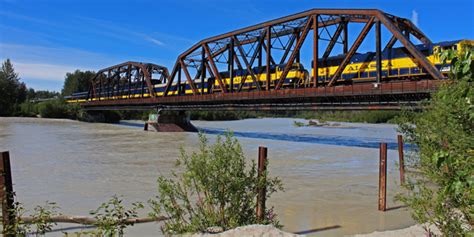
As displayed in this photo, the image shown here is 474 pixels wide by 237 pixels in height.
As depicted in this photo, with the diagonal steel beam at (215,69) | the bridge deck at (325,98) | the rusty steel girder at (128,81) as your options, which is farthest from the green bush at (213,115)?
the bridge deck at (325,98)

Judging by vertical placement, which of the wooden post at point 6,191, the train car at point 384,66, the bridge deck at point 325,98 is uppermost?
the train car at point 384,66

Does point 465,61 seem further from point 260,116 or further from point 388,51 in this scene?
point 260,116

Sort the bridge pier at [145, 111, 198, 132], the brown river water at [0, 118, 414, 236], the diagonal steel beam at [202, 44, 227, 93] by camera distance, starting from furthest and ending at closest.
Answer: the bridge pier at [145, 111, 198, 132]
the diagonal steel beam at [202, 44, 227, 93]
the brown river water at [0, 118, 414, 236]

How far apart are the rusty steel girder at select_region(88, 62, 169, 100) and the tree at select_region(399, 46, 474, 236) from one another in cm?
6992

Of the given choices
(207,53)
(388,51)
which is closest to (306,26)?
(388,51)

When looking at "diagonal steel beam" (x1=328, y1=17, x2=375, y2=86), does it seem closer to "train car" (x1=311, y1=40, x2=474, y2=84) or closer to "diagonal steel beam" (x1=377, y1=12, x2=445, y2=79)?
"train car" (x1=311, y1=40, x2=474, y2=84)

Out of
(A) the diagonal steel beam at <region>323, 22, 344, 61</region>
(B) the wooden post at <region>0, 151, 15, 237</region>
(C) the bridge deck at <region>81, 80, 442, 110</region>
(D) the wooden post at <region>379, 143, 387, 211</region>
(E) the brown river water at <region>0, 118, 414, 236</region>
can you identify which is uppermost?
(A) the diagonal steel beam at <region>323, 22, 344, 61</region>

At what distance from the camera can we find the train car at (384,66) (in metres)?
30.8

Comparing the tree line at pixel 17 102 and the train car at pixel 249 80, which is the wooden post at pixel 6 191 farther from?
the tree line at pixel 17 102

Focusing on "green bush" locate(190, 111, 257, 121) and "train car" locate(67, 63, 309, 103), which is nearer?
"train car" locate(67, 63, 309, 103)

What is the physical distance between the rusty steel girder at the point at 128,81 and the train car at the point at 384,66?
43355 millimetres

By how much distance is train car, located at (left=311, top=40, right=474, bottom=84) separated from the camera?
30750 millimetres

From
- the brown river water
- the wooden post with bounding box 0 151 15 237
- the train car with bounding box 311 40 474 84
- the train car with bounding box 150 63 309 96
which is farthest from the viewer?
the train car with bounding box 150 63 309 96

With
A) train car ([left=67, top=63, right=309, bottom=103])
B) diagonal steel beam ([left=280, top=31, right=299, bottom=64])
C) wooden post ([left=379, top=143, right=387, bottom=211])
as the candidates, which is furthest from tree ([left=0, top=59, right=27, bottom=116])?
wooden post ([left=379, top=143, right=387, bottom=211])
